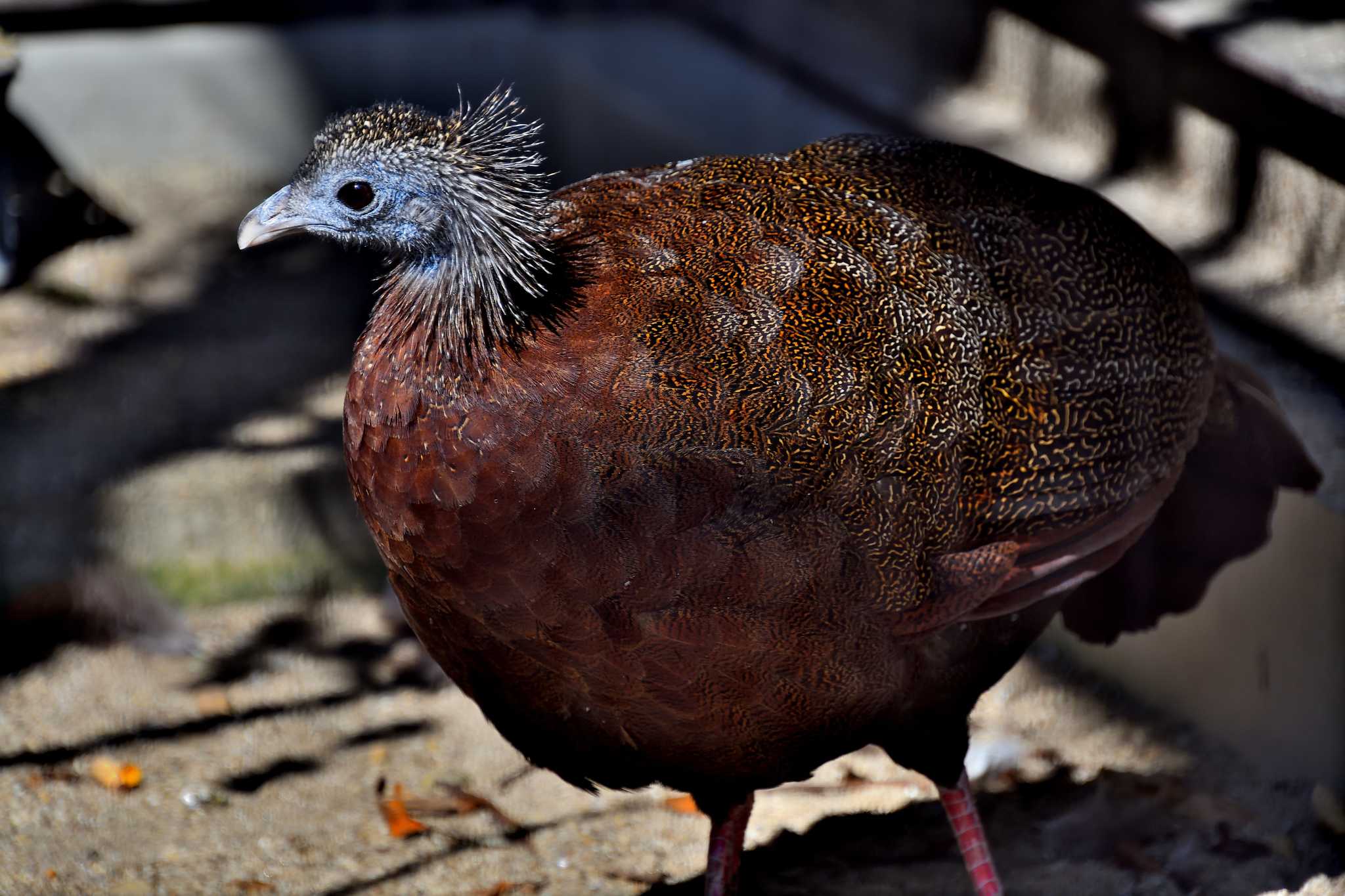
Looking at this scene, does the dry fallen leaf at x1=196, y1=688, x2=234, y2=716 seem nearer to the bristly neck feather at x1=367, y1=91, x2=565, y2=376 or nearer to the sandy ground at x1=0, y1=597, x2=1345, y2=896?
the sandy ground at x1=0, y1=597, x2=1345, y2=896

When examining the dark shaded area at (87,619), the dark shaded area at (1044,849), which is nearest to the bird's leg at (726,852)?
the dark shaded area at (1044,849)

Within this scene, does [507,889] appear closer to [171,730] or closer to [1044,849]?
[171,730]

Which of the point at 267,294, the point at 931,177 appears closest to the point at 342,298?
the point at 267,294

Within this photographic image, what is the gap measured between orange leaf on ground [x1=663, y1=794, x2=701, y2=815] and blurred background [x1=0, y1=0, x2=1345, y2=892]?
42.8 inches

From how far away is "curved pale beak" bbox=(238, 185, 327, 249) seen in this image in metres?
2.38

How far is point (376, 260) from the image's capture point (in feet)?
17.4

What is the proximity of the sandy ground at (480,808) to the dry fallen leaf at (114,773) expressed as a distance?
0.02 metres

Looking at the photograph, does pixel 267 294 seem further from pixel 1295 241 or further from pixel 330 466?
pixel 1295 241

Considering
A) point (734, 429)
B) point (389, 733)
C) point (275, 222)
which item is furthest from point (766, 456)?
point (389, 733)

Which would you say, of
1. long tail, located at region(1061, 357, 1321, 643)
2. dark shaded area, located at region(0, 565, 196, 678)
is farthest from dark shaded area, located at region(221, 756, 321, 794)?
long tail, located at region(1061, 357, 1321, 643)

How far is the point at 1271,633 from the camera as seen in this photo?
340 cm

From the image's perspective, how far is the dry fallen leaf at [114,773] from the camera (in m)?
3.51

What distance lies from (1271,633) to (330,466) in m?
2.54

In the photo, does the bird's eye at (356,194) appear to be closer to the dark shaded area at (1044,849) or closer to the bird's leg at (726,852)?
the bird's leg at (726,852)
